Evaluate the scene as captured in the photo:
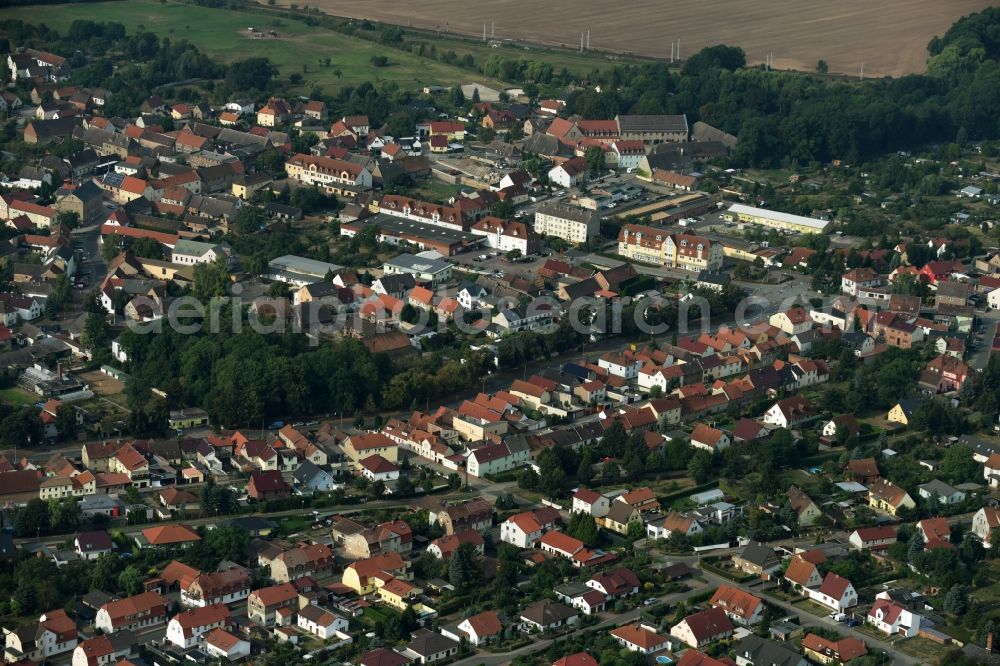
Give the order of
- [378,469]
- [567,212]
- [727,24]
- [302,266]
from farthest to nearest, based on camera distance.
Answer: [727,24] → [567,212] → [302,266] → [378,469]

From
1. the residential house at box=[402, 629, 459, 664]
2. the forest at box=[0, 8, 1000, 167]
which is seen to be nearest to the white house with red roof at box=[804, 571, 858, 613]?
the residential house at box=[402, 629, 459, 664]

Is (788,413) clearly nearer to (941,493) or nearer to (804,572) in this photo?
(941,493)

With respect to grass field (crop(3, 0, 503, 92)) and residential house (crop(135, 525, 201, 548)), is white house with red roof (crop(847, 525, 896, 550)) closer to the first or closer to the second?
residential house (crop(135, 525, 201, 548))

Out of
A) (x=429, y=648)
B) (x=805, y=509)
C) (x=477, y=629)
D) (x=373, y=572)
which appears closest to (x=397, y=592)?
(x=373, y=572)

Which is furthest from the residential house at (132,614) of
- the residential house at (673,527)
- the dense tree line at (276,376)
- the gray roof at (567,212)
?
the gray roof at (567,212)

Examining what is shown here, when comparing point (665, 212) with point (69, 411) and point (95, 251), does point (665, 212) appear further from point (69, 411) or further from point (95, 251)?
point (69, 411)

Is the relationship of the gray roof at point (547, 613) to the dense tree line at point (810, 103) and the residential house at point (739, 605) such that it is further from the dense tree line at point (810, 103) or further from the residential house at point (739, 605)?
the dense tree line at point (810, 103)
